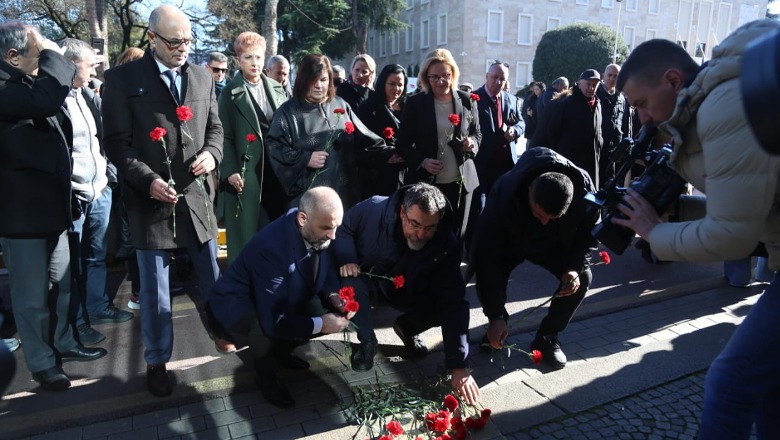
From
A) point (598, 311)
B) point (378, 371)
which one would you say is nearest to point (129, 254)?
point (378, 371)

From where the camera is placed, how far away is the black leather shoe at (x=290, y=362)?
3.44 m

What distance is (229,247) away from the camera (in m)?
4.20

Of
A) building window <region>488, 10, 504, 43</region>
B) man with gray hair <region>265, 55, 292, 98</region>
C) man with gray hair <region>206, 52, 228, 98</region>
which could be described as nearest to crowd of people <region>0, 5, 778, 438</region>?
man with gray hair <region>265, 55, 292, 98</region>

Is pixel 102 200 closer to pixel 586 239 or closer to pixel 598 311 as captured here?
pixel 586 239

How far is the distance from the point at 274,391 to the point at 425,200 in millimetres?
1310

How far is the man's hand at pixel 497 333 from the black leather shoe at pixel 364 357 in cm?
67

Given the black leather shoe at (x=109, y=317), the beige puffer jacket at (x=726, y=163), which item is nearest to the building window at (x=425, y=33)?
the black leather shoe at (x=109, y=317)

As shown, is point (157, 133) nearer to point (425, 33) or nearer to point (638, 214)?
point (638, 214)

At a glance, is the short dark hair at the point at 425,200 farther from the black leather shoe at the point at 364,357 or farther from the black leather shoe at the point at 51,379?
the black leather shoe at the point at 51,379

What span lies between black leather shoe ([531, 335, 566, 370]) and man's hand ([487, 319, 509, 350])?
21.7 inches

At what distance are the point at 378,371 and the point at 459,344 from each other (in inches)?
27.4

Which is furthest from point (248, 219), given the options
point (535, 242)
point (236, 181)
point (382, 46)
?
point (382, 46)

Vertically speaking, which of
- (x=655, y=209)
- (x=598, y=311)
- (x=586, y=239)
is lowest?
(x=598, y=311)

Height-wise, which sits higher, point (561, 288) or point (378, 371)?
point (561, 288)
